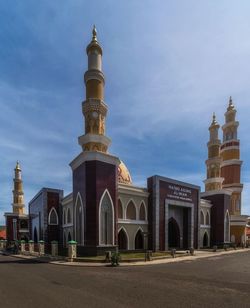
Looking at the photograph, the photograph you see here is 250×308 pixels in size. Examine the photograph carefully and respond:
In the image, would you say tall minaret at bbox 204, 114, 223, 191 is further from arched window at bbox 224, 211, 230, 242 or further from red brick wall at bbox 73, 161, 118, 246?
red brick wall at bbox 73, 161, 118, 246

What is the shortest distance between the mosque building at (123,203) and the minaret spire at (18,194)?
25.8 feet

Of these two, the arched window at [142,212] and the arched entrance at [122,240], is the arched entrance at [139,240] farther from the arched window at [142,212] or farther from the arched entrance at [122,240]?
the arched entrance at [122,240]

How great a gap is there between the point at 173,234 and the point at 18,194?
118ft

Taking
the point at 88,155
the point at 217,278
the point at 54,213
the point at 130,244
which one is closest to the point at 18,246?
the point at 54,213

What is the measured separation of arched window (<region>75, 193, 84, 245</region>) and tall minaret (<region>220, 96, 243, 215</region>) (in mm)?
33023

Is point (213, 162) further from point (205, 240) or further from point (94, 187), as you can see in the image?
point (94, 187)

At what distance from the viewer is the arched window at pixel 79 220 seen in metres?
26.8

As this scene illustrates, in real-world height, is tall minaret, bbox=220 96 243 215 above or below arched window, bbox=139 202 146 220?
above

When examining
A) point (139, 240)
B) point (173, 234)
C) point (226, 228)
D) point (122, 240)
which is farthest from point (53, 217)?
point (226, 228)

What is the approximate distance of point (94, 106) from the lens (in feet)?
96.7

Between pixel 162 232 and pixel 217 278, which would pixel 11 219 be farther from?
pixel 217 278

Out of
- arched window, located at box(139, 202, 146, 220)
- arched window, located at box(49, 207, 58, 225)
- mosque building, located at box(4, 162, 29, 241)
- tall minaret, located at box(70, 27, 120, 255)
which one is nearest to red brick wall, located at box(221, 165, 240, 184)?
arched window, located at box(139, 202, 146, 220)

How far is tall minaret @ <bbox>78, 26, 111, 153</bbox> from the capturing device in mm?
29047

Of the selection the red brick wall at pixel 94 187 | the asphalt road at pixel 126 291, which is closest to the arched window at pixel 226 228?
the red brick wall at pixel 94 187
